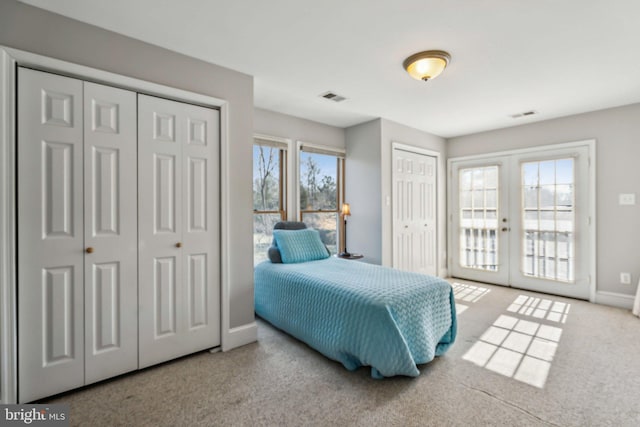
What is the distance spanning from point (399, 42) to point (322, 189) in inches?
93.9

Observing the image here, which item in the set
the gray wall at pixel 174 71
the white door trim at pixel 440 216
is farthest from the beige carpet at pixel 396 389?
the white door trim at pixel 440 216

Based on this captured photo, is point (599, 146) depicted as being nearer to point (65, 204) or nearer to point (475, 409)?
point (475, 409)

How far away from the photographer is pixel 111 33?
2.11m

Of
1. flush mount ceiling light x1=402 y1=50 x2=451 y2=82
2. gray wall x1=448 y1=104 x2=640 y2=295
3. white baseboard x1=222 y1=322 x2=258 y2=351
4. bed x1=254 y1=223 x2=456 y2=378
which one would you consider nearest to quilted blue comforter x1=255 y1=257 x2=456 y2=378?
bed x1=254 y1=223 x2=456 y2=378

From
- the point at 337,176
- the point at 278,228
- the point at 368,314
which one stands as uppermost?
the point at 337,176

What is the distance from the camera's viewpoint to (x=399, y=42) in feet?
7.34

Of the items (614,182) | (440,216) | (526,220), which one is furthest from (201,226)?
(614,182)

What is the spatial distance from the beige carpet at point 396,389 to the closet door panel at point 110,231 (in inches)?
9.9

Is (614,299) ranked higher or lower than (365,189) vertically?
lower

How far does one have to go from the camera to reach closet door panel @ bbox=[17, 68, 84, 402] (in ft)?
5.98

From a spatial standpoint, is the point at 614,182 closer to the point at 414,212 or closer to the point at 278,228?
the point at 414,212

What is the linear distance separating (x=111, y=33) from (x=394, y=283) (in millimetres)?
2828

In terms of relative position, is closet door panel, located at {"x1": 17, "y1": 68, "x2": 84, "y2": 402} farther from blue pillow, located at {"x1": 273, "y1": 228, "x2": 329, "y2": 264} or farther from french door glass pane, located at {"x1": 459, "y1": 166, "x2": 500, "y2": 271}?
french door glass pane, located at {"x1": 459, "y1": 166, "x2": 500, "y2": 271}

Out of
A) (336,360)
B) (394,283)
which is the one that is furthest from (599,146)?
(336,360)
